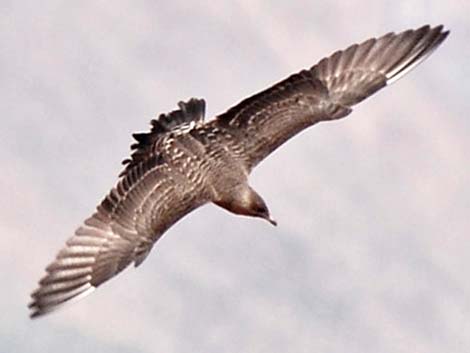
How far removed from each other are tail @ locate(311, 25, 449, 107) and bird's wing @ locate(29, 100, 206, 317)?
12.7 ft

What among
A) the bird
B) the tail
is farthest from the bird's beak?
the tail

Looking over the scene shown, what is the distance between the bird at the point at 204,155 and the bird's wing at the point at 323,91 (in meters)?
0.02

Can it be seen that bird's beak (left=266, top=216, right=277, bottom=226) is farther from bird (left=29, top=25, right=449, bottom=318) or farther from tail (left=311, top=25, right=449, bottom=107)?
tail (left=311, top=25, right=449, bottom=107)

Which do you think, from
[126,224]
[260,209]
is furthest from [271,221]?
[126,224]

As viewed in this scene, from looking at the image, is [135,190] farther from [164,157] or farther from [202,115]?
[202,115]

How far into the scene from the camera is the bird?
1992 cm

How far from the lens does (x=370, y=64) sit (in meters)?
23.2

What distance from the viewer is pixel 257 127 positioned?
21969 mm

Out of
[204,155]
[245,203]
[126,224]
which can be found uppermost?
[204,155]

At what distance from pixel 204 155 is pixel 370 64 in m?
4.17

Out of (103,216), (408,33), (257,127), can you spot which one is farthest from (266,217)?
(408,33)

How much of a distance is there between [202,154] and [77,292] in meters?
3.38

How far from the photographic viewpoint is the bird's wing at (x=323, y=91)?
72.0ft

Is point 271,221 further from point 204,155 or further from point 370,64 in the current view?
point 370,64
